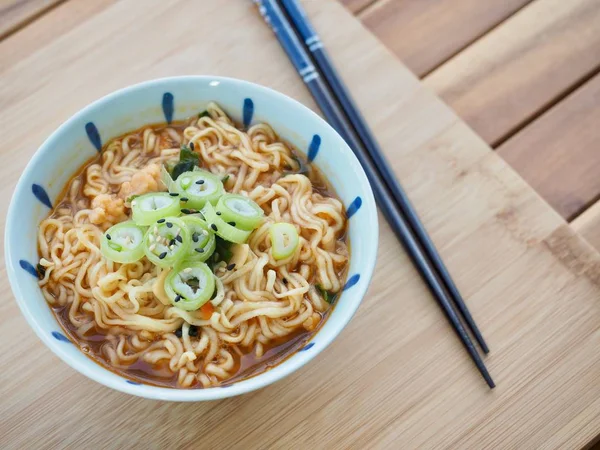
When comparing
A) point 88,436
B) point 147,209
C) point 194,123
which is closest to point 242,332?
point 147,209

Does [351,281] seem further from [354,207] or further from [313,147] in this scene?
[313,147]

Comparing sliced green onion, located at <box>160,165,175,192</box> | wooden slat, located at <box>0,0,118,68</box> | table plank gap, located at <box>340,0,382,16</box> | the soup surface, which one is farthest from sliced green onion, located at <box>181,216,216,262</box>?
table plank gap, located at <box>340,0,382,16</box>

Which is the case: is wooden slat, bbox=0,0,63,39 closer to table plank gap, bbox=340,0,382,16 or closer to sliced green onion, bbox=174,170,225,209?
sliced green onion, bbox=174,170,225,209

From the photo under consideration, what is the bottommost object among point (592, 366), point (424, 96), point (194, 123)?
point (592, 366)

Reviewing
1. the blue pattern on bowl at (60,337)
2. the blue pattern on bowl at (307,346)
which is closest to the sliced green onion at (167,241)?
the blue pattern on bowl at (60,337)

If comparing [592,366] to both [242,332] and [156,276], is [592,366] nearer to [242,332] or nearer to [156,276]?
[242,332]
